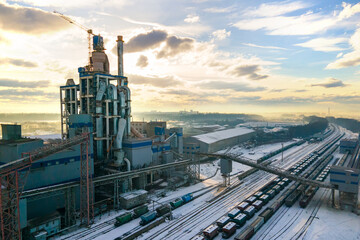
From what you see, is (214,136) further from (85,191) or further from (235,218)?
(85,191)

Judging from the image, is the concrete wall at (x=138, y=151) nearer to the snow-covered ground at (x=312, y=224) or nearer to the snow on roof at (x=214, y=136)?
the snow-covered ground at (x=312, y=224)

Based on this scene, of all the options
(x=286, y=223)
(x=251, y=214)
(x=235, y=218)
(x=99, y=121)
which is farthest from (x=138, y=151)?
(x=286, y=223)

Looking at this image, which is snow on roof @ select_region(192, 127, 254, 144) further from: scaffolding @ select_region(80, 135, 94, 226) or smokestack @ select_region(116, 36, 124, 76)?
scaffolding @ select_region(80, 135, 94, 226)

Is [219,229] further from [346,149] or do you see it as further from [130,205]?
[346,149]

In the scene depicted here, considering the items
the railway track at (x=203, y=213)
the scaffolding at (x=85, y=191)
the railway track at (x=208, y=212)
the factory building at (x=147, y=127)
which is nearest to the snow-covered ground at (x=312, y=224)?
the railway track at (x=208, y=212)

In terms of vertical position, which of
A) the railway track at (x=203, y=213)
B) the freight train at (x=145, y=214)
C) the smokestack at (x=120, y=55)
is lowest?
the railway track at (x=203, y=213)

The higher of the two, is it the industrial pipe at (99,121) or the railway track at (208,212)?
the industrial pipe at (99,121)

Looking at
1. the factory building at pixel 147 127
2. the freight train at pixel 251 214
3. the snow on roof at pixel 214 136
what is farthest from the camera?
the snow on roof at pixel 214 136

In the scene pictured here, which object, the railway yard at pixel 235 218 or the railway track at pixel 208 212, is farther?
the railway track at pixel 208 212

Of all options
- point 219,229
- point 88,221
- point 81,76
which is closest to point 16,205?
point 88,221
